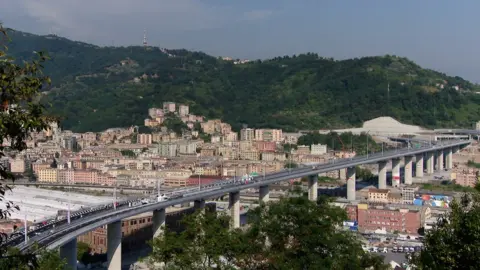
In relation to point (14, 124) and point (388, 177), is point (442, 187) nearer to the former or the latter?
point (388, 177)

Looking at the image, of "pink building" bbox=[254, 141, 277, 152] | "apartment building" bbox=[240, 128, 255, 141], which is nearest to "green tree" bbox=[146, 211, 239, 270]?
"pink building" bbox=[254, 141, 277, 152]

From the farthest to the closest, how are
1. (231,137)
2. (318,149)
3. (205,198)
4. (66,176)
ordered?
(231,137) < (318,149) < (66,176) < (205,198)

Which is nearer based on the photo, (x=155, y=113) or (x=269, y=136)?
(x=269, y=136)

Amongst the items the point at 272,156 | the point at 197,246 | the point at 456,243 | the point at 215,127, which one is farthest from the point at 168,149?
the point at 456,243

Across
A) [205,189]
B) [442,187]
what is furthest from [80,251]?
[442,187]

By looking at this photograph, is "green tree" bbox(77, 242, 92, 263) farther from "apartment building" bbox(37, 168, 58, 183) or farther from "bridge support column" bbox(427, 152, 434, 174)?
"bridge support column" bbox(427, 152, 434, 174)

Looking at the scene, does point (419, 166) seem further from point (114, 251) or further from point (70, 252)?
point (70, 252)
